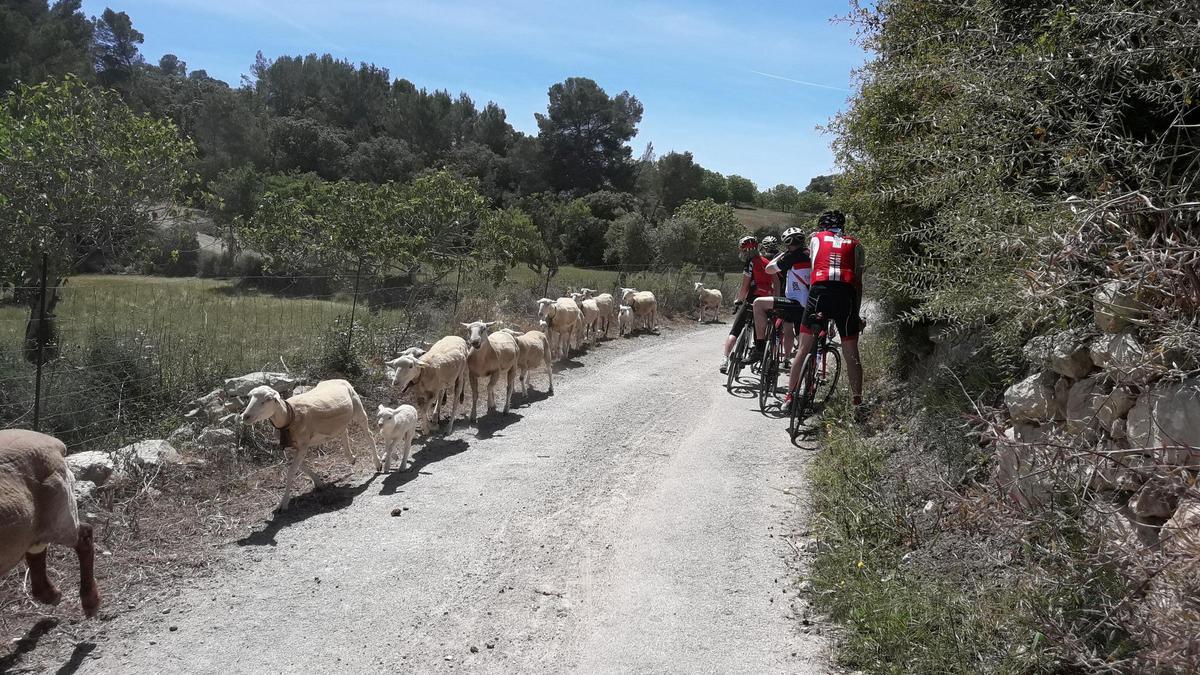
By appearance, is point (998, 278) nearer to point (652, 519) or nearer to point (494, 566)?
point (652, 519)

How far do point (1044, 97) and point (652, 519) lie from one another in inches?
166

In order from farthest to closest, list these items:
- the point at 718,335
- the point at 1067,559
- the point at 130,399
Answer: the point at 718,335 < the point at 130,399 < the point at 1067,559

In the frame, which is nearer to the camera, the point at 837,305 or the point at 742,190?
the point at 837,305

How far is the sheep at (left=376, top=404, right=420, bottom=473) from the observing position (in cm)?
768

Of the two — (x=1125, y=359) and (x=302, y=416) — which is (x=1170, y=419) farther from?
(x=302, y=416)

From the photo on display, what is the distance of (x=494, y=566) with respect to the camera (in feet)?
18.3

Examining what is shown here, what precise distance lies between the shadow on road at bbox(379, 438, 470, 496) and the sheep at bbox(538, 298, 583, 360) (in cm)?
557

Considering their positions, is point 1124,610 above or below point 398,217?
below

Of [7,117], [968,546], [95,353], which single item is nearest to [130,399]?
[95,353]

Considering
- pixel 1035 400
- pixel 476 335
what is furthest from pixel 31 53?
pixel 1035 400

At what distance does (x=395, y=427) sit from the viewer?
25.2 feet

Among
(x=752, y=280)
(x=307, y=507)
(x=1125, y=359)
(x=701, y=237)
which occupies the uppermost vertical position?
(x=701, y=237)

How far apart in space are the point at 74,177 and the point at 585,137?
2270 inches

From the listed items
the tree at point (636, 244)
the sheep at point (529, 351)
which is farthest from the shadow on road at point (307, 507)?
the tree at point (636, 244)
